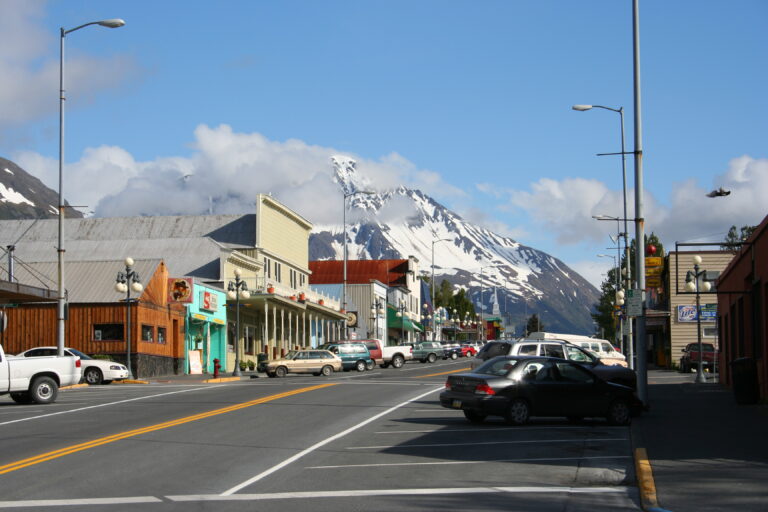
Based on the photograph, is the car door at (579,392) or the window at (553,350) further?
the window at (553,350)

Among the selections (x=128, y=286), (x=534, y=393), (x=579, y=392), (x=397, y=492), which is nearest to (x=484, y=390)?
(x=534, y=393)

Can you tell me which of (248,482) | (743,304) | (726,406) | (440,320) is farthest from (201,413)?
(440,320)

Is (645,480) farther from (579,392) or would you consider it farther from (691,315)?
(691,315)

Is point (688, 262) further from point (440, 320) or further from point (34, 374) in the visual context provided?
point (440, 320)

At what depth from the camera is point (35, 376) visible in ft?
93.0

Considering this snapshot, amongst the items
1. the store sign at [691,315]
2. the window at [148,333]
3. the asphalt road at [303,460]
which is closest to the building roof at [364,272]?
the store sign at [691,315]

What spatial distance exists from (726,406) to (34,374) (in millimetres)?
18535

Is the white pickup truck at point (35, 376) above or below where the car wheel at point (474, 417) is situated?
above

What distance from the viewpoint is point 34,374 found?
28.2 m

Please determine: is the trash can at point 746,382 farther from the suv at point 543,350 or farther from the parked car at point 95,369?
the parked car at point 95,369

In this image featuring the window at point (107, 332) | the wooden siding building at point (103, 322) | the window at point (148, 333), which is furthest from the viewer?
the window at point (148, 333)

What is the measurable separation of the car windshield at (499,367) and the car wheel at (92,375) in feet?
76.2

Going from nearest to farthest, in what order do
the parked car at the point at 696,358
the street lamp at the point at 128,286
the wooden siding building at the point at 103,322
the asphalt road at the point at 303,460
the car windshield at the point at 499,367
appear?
the asphalt road at the point at 303,460 → the car windshield at the point at 499,367 → the street lamp at the point at 128,286 → the wooden siding building at the point at 103,322 → the parked car at the point at 696,358

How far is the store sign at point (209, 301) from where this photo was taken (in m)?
55.8
